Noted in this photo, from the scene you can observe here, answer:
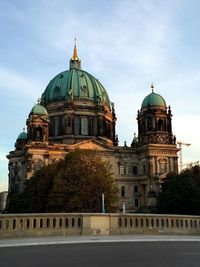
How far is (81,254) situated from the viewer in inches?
677

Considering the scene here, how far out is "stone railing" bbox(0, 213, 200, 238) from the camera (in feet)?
91.1

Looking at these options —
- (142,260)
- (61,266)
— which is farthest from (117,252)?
(61,266)

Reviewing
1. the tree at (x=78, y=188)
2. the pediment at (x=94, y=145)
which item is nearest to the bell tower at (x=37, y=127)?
the pediment at (x=94, y=145)

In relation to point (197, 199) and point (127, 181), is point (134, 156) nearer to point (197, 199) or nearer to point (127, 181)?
point (127, 181)

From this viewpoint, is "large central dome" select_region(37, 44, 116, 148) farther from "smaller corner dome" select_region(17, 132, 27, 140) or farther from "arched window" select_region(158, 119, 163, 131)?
"arched window" select_region(158, 119, 163, 131)

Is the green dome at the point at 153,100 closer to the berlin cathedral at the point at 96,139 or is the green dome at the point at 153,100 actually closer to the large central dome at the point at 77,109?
the berlin cathedral at the point at 96,139

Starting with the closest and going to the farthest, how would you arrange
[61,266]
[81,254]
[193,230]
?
[61,266]
[81,254]
[193,230]

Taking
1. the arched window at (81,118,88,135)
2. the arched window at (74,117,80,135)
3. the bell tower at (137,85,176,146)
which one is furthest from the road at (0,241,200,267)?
the arched window at (81,118,88,135)

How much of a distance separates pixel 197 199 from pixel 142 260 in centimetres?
5506

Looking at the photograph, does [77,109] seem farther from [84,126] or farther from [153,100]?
[153,100]

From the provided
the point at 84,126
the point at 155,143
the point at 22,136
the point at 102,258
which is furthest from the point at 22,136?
the point at 102,258

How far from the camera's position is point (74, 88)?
106 meters

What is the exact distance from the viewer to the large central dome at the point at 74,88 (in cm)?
10538

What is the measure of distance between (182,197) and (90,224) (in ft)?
139
